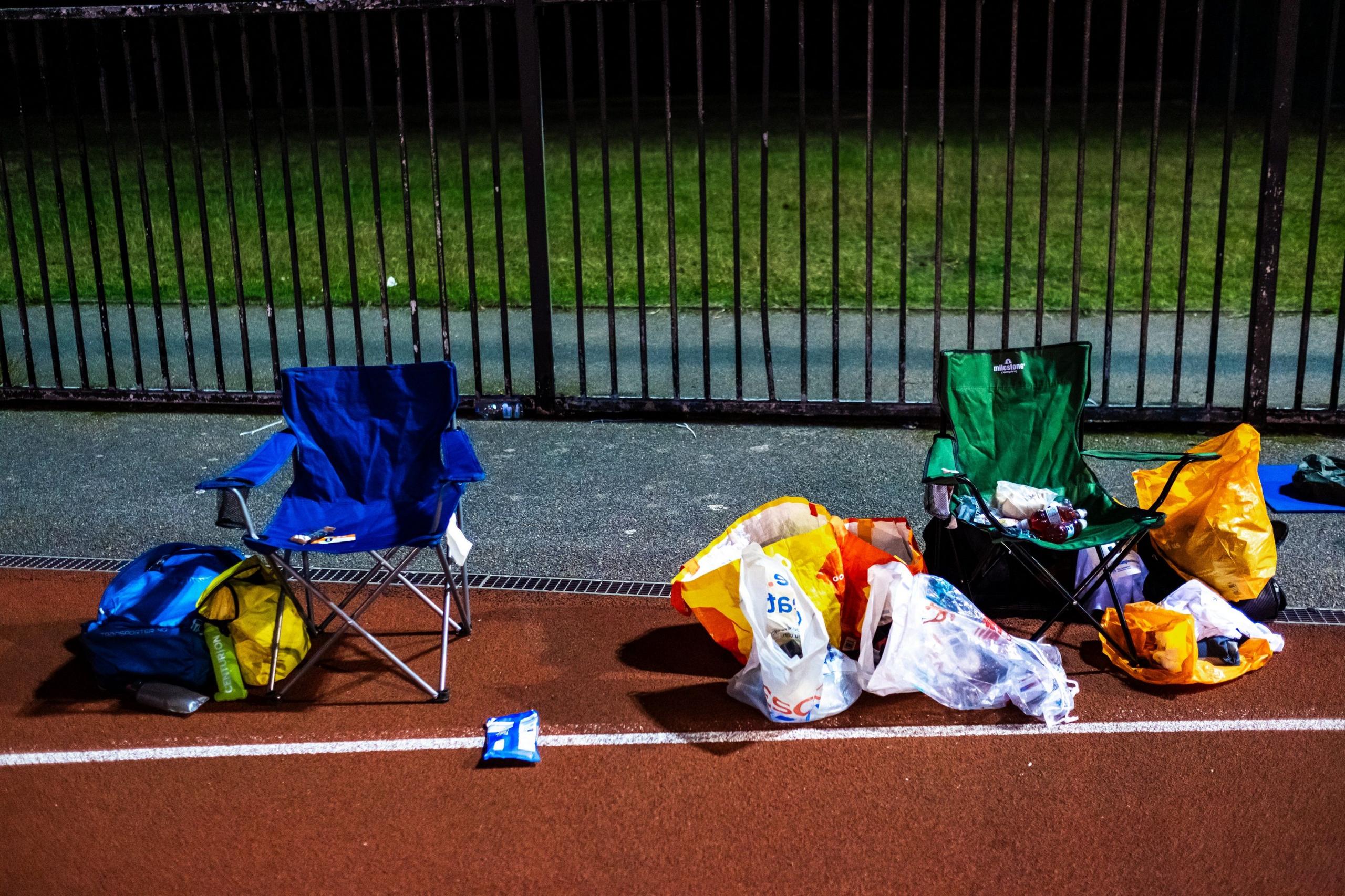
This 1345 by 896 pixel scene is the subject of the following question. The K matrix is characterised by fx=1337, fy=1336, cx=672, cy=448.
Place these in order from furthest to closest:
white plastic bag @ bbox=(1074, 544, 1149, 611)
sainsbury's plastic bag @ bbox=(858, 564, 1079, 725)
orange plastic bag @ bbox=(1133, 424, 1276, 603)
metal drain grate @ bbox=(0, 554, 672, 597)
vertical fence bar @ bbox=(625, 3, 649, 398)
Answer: vertical fence bar @ bbox=(625, 3, 649, 398) → metal drain grate @ bbox=(0, 554, 672, 597) → white plastic bag @ bbox=(1074, 544, 1149, 611) → orange plastic bag @ bbox=(1133, 424, 1276, 603) → sainsbury's plastic bag @ bbox=(858, 564, 1079, 725)

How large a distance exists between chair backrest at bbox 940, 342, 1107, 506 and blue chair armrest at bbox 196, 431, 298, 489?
2.70 metres

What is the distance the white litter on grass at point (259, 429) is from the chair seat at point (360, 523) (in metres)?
2.71

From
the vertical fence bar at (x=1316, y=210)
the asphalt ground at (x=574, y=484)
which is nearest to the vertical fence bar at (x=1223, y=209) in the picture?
the vertical fence bar at (x=1316, y=210)

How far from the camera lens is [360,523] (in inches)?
206

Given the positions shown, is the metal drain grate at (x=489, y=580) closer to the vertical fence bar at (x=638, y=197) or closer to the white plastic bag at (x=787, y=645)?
the white plastic bag at (x=787, y=645)

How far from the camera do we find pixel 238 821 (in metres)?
4.11

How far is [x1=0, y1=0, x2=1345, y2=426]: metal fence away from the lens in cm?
751

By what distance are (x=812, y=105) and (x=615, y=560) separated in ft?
58.9

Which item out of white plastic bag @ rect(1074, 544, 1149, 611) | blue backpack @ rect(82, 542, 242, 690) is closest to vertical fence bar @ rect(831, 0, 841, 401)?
white plastic bag @ rect(1074, 544, 1149, 611)

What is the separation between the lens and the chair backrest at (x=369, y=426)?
5.52 meters

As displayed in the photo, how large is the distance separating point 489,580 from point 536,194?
9.36ft

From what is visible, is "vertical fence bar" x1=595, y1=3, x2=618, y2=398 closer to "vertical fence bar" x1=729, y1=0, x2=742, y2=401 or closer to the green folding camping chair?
"vertical fence bar" x1=729, y1=0, x2=742, y2=401

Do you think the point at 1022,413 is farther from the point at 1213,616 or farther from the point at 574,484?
the point at 574,484

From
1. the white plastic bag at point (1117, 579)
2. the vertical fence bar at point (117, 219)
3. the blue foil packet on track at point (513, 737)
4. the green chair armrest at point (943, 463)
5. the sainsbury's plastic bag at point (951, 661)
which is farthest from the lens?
the vertical fence bar at point (117, 219)
